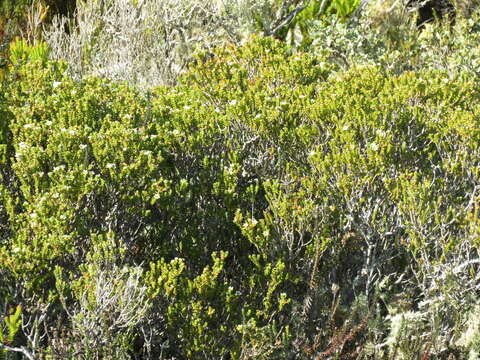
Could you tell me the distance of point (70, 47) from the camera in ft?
21.3

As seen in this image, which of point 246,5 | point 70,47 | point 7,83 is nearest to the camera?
point 7,83

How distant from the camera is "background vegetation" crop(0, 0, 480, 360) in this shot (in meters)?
2.86

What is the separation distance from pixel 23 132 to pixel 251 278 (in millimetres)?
1510

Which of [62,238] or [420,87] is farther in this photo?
[420,87]

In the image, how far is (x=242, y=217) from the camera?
313 cm

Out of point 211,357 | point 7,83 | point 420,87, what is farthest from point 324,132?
point 7,83

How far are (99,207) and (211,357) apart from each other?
3.06ft

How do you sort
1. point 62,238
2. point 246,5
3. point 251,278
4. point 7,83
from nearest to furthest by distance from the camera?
point 62,238
point 251,278
point 7,83
point 246,5

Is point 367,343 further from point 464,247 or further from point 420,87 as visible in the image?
point 420,87

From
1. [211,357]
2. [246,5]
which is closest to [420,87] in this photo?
[211,357]

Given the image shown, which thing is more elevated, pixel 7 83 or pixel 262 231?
pixel 7 83

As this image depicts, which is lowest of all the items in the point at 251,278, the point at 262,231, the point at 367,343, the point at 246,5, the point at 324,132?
the point at 367,343

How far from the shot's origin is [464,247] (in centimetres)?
323

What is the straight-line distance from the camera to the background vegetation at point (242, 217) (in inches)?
112
